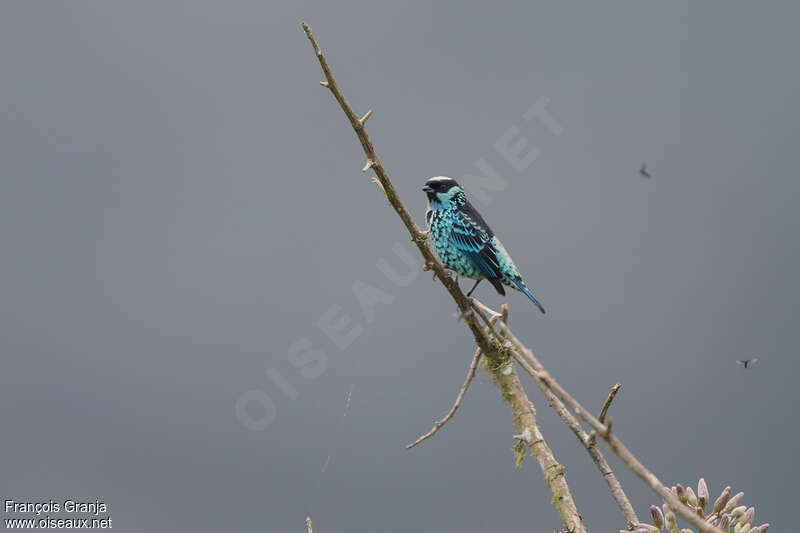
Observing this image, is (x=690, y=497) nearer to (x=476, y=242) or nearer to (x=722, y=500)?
(x=722, y=500)

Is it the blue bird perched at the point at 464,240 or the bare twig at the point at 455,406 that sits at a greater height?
the blue bird perched at the point at 464,240

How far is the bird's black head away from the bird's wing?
133 millimetres

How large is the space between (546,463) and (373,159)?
1.38 meters

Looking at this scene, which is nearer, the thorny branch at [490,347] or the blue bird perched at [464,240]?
the thorny branch at [490,347]

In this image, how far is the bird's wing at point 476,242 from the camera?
4.84 m

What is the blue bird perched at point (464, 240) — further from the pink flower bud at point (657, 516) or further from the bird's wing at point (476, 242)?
the pink flower bud at point (657, 516)

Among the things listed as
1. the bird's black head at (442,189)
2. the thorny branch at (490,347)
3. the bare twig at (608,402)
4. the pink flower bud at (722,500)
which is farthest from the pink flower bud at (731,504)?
the bird's black head at (442,189)

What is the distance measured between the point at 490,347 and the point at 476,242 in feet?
2.98

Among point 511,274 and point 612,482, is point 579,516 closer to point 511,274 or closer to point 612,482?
point 612,482

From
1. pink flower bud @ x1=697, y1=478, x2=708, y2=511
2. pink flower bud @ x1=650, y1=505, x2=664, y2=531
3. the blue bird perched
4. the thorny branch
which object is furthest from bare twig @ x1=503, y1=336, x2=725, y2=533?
the blue bird perched

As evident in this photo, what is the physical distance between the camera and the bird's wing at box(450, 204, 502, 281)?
4844mm

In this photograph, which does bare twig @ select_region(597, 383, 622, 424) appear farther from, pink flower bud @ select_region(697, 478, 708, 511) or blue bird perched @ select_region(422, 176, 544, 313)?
blue bird perched @ select_region(422, 176, 544, 313)

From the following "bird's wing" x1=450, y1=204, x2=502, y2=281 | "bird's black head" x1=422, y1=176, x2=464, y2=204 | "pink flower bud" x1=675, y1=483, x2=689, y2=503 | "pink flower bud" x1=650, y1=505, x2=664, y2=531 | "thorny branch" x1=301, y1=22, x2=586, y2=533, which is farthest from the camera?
"bird's black head" x1=422, y1=176, x2=464, y2=204

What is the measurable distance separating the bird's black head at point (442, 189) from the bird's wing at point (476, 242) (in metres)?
0.13
